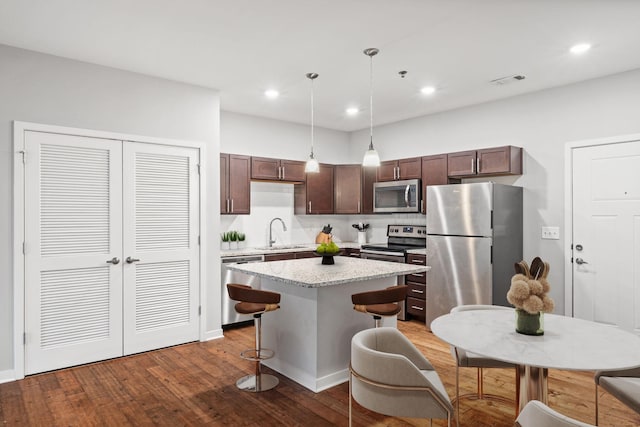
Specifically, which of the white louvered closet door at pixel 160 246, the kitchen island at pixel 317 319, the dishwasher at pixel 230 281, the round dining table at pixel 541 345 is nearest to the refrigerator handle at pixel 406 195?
the kitchen island at pixel 317 319

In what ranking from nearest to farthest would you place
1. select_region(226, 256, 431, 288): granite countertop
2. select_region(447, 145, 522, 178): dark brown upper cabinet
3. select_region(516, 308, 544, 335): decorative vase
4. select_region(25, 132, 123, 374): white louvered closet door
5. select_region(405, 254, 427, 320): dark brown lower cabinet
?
select_region(516, 308, 544, 335): decorative vase < select_region(226, 256, 431, 288): granite countertop < select_region(25, 132, 123, 374): white louvered closet door < select_region(447, 145, 522, 178): dark brown upper cabinet < select_region(405, 254, 427, 320): dark brown lower cabinet

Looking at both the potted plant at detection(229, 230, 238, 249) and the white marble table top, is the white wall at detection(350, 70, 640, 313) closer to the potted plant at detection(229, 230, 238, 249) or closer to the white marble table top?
the white marble table top

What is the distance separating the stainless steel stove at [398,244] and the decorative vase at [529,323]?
10.4 ft

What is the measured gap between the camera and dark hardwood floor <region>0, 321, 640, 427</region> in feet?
8.79

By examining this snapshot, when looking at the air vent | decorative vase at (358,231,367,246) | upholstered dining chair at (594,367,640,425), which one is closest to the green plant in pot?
upholstered dining chair at (594,367,640,425)

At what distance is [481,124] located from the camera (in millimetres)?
5098

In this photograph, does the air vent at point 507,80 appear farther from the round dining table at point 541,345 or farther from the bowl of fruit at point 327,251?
the round dining table at point 541,345

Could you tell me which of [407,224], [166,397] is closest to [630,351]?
[166,397]

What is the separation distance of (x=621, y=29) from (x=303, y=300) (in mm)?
3196

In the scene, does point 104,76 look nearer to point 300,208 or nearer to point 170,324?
point 170,324

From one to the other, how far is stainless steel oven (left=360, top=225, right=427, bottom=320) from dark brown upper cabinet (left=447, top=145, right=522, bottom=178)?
3.45 feet

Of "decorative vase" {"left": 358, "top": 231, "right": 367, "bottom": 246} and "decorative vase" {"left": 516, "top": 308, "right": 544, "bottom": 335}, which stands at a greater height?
"decorative vase" {"left": 358, "top": 231, "right": 367, "bottom": 246}

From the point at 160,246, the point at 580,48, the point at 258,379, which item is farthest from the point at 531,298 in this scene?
the point at 160,246

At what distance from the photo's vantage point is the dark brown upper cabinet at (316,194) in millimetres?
6062
